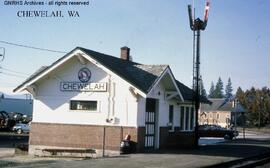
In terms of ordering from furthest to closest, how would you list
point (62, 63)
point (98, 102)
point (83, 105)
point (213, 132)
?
1. point (213, 132)
2. point (83, 105)
3. point (62, 63)
4. point (98, 102)

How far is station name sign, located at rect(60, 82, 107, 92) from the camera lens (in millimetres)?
23906

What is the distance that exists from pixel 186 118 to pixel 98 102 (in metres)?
7.91

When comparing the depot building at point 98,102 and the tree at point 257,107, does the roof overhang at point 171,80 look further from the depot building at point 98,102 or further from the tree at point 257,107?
the tree at point 257,107

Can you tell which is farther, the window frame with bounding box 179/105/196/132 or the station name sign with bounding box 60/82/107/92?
the window frame with bounding box 179/105/196/132

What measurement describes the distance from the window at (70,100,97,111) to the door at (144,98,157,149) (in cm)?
251

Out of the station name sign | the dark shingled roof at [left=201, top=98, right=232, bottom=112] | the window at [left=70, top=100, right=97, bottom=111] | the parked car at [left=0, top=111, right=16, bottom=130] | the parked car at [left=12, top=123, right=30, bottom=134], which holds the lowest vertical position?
the parked car at [left=12, top=123, right=30, bottom=134]

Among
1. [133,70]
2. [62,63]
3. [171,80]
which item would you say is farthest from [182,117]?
[62,63]

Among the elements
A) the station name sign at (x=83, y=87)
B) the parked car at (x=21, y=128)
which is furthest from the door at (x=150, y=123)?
the parked car at (x=21, y=128)

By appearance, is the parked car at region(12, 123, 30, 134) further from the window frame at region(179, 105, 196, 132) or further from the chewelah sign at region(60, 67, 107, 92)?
the chewelah sign at region(60, 67, 107, 92)

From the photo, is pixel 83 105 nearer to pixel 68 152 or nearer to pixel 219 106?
pixel 68 152

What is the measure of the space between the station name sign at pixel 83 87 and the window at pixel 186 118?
6.97 m

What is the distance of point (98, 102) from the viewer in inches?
944

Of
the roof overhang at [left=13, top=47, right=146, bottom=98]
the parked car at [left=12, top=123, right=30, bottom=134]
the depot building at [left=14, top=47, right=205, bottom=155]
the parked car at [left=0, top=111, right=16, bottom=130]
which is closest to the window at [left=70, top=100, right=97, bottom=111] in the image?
the depot building at [left=14, top=47, right=205, bottom=155]

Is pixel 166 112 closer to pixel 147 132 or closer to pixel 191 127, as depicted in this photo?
pixel 147 132
